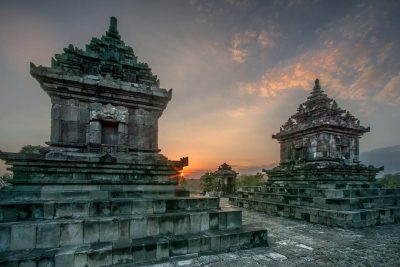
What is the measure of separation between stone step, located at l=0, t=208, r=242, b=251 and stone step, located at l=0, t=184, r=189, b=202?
37.4 inches

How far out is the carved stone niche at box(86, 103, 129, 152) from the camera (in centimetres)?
726

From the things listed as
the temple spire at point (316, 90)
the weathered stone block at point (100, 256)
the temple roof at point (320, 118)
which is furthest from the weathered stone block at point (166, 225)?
the temple spire at point (316, 90)

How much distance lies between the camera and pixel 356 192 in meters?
10.6

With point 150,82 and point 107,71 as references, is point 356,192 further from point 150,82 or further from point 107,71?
point 107,71

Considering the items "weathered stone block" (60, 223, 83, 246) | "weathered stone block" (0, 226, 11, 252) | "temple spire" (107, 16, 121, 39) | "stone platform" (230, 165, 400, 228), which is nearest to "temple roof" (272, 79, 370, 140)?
"stone platform" (230, 165, 400, 228)

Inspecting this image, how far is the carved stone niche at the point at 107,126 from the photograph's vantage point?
7258 mm

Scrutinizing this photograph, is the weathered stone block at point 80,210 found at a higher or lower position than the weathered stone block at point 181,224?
higher

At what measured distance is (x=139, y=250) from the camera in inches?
193

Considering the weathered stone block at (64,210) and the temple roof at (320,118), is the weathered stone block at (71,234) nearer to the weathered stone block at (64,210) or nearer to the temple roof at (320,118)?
the weathered stone block at (64,210)

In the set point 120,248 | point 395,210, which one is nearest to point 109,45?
point 120,248

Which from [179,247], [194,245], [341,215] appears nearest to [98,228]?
[179,247]

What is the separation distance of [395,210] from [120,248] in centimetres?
1284

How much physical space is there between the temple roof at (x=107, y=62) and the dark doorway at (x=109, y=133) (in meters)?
1.65

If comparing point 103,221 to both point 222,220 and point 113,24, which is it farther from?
point 113,24
